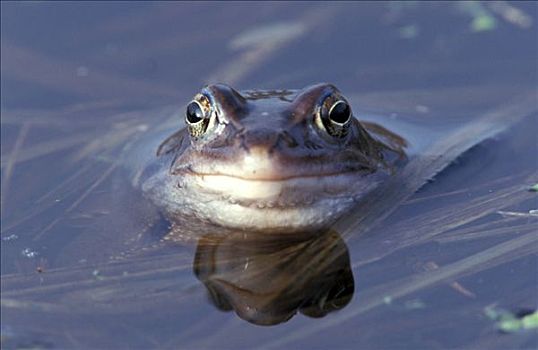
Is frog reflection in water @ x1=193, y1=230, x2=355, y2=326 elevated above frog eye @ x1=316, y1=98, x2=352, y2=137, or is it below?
below

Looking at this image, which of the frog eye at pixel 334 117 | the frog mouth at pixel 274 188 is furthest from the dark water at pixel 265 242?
the frog eye at pixel 334 117

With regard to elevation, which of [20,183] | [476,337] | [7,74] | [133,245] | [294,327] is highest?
[7,74]

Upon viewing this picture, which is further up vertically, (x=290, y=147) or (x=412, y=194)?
(x=290, y=147)

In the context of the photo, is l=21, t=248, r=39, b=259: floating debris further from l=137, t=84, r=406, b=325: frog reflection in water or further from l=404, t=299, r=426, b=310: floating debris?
l=404, t=299, r=426, b=310: floating debris

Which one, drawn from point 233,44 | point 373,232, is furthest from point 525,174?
point 233,44

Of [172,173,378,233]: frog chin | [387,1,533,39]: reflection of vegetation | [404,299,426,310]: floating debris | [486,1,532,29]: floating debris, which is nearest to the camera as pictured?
[404,299,426,310]: floating debris

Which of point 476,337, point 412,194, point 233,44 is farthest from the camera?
point 233,44

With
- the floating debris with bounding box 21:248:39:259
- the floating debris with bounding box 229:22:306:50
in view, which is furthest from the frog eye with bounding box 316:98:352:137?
the floating debris with bounding box 229:22:306:50

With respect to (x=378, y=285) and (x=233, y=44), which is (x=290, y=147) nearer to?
(x=378, y=285)
